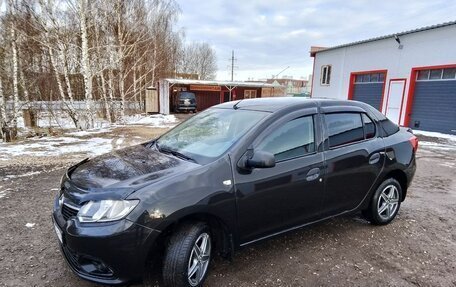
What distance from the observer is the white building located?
44.5 ft

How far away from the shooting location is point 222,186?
8.14 feet

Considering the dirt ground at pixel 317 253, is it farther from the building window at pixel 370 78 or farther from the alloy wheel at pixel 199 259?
the building window at pixel 370 78

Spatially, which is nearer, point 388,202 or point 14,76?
point 388,202

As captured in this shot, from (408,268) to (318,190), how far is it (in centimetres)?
116

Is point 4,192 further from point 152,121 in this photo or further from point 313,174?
point 152,121

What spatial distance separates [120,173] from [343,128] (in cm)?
247

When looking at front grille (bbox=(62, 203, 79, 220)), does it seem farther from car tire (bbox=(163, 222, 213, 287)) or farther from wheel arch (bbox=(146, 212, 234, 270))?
car tire (bbox=(163, 222, 213, 287))

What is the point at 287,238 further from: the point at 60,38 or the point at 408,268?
the point at 60,38

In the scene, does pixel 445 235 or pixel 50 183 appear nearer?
pixel 445 235

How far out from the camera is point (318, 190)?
10.1 ft

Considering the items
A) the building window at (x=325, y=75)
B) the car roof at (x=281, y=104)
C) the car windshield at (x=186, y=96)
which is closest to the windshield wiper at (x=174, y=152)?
the car roof at (x=281, y=104)

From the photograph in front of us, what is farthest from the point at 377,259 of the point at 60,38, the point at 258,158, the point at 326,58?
the point at 326,58

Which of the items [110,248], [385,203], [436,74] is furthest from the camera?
[436,74]

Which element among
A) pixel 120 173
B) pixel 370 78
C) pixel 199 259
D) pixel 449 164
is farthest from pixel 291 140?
pixel 370 78
